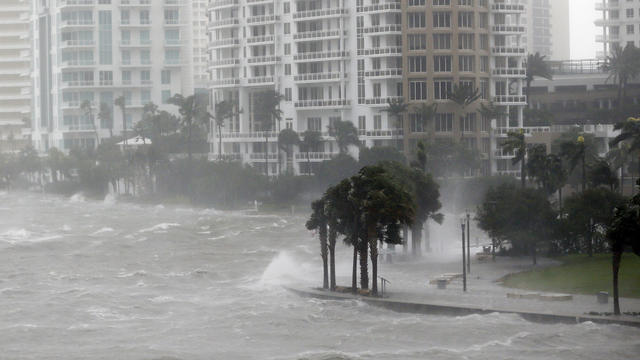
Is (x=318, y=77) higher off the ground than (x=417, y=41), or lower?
lower

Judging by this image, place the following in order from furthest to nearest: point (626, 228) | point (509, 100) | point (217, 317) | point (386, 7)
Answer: point (509, 100)
point (386, 7)
point (217, 317)
point (626, 228)

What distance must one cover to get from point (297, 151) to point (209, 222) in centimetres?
3285

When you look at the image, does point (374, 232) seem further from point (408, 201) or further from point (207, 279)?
point (207, 279)

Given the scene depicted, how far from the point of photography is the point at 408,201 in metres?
73.8

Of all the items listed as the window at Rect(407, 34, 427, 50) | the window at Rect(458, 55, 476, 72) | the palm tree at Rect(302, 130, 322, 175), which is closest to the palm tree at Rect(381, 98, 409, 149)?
the window at Rect(407, 34, 427, 50)

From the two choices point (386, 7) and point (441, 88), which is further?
point (386, 7)

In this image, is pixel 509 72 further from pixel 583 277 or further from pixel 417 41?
pixel 583 277

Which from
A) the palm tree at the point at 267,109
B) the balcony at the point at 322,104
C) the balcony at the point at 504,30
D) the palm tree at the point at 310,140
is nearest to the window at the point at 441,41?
the balcony at the point at 504,30

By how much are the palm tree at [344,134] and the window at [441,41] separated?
14394mm

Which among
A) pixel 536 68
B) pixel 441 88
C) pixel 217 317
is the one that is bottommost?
pixel 217 317

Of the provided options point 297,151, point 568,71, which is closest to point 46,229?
point 297,151

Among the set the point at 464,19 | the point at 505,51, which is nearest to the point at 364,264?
the point at 464,19

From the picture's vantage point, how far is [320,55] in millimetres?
169750

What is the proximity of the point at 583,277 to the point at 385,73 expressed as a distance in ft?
280
